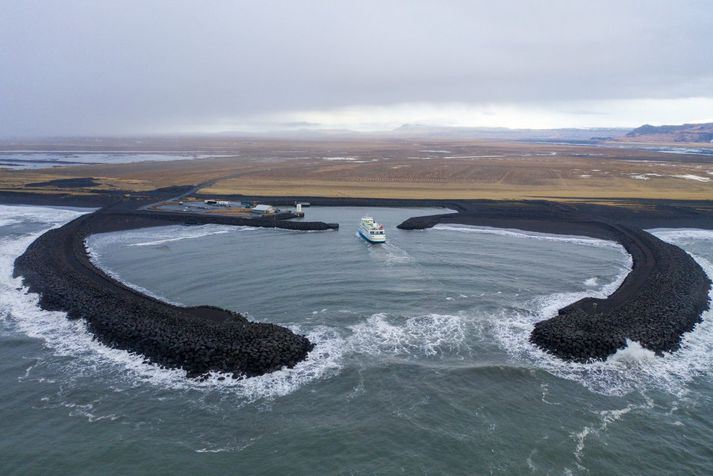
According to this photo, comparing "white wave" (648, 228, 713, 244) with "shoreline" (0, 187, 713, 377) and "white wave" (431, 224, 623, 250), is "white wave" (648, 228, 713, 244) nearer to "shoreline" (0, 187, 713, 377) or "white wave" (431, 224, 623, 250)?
"shoreline" (0, 187, 713, 377)

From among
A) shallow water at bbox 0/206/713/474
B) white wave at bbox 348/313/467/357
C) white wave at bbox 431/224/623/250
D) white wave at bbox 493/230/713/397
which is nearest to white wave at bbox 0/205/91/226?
shallow water at bbox 0/206/713/474

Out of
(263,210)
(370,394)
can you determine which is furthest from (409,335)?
(263,210)

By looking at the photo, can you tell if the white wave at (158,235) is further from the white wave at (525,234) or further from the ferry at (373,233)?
the white wave at (525,234)

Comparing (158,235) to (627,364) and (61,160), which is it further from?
Answer: (61,160)

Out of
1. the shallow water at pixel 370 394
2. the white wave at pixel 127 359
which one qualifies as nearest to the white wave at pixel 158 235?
the shallow water at pixel 370 394

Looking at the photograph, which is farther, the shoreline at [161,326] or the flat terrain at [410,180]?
the flat terrain at [410,180]

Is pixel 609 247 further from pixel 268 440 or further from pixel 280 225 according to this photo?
pixel 268 440
